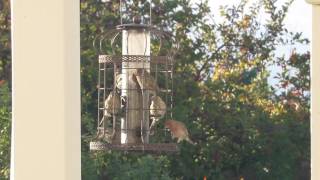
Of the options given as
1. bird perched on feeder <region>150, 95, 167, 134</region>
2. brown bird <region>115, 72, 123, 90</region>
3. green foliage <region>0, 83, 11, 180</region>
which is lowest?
green foliage <region>0, 83, 11, 180</region>

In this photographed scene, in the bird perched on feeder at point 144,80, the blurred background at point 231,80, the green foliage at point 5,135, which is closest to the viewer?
the bird perched on feeder at point 144,80

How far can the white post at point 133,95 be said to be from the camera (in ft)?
13.8

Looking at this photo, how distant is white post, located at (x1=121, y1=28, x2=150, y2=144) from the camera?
4215mm

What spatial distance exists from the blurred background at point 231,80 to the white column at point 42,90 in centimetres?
562

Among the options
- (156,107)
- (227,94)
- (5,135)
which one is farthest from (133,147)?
(227,94)

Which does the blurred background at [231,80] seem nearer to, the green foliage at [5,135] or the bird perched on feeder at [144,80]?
the green foliage at [5,135]

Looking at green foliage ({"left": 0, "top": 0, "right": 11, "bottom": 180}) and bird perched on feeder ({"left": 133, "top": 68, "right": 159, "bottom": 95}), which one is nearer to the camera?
bird perched on feeder ({"left": 133, "top": 68, "right": 159, "bottom": 95})

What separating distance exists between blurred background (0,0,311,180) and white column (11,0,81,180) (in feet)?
18.4
